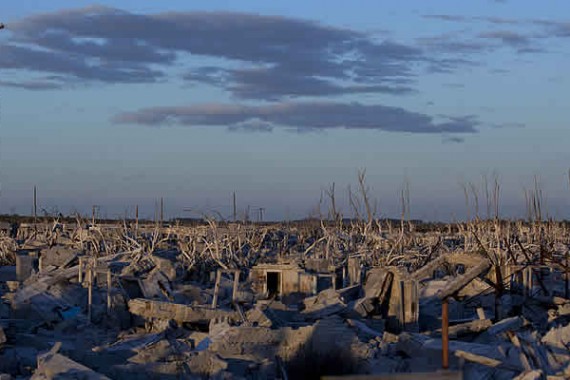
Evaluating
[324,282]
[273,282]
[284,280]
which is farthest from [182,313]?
[324,282]

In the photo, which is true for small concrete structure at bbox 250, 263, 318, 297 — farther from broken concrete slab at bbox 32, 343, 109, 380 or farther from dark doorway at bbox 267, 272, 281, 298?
broken concrete slab at bbox 32, 343, 109, 380

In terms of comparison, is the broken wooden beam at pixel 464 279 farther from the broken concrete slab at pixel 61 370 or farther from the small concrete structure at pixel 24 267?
the small concrete structure at pixel 24 267

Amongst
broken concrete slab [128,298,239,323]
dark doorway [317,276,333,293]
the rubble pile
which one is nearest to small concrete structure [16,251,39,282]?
the rubble pile

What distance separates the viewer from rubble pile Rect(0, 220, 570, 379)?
13742 millimetres

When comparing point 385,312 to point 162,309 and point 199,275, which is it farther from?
point 199,275

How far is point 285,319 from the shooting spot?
18.2 metres

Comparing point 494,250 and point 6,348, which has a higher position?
point 494,250

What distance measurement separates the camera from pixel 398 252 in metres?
28.8

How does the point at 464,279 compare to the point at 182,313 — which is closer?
the point at 182,313

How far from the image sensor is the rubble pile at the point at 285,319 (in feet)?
45.1

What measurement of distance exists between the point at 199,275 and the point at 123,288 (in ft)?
19.6

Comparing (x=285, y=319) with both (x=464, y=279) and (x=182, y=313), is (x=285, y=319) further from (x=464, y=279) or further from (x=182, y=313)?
(x=464, y=279)

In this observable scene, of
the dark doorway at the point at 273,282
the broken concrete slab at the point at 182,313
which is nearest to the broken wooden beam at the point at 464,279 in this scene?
the dark doorway at the point at 273,282

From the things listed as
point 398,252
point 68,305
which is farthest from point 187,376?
point 398,252
